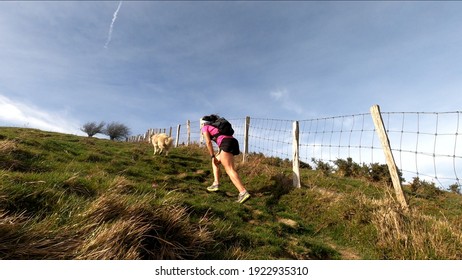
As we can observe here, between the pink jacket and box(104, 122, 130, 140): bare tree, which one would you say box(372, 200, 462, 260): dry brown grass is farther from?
box(104, 122, 130, 140): bare tree

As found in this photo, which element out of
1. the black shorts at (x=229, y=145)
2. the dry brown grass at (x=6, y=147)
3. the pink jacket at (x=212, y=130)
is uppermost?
the pink jacket at (x=212, y=130)

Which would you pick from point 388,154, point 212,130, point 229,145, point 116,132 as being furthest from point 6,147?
point 116,132

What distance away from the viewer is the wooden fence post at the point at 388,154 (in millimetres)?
5750

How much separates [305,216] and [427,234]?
8.41 ft

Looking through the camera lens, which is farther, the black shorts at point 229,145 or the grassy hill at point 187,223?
the black shorts at point 229,145

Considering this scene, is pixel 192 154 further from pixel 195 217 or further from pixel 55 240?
pixel 55 240

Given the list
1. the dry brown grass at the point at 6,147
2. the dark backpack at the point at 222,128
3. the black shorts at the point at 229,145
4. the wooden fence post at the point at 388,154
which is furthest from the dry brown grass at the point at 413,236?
Answer: the dry brown grass at the point at 6,147

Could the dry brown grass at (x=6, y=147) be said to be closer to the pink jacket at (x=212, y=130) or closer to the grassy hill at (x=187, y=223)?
the grassy hill at (x=187, y=223)

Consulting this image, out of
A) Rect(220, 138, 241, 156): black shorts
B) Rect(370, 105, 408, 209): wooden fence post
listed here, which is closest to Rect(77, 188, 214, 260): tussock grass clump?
Rect(220, 138, 241, 156): black shorts

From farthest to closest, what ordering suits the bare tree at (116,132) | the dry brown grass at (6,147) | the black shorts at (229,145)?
1. the bare tree at (116,132)
2. the black shorts at (229,145)
3. the dry brown grass at (6,147)

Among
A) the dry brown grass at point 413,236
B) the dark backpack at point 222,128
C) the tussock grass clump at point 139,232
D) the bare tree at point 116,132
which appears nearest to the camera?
the tussock grass clump at point 139,232

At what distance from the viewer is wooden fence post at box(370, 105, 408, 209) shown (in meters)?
5.75

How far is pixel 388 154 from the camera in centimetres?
607
